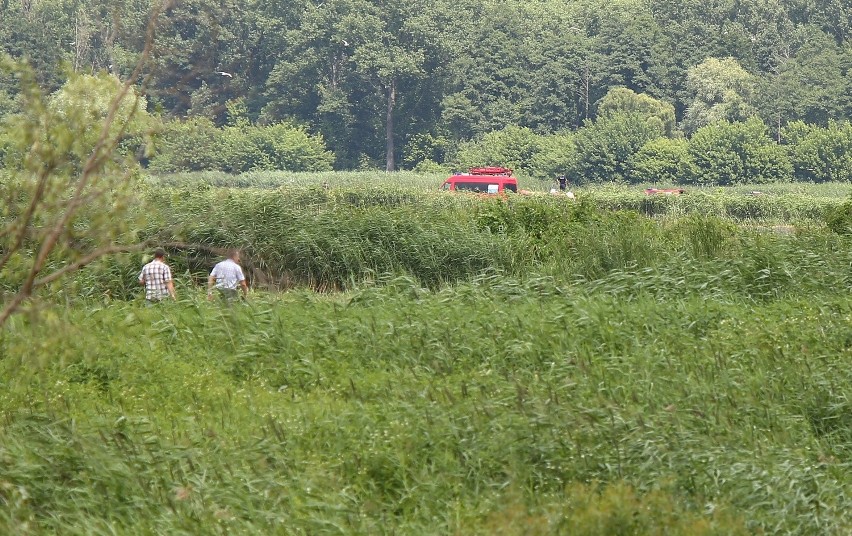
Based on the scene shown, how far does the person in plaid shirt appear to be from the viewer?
15.8 metres

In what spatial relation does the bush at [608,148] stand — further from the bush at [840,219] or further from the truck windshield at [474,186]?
the bush at [840,219]

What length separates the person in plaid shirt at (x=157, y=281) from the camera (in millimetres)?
15773

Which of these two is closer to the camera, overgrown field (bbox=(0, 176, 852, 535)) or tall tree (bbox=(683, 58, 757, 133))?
overgrown field (bbox=(0, 176, 852, 535))

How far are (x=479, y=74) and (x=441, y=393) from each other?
259 feet

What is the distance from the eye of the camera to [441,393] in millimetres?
10938

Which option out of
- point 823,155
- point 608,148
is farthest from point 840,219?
point 823,155

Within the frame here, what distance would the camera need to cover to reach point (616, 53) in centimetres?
8700

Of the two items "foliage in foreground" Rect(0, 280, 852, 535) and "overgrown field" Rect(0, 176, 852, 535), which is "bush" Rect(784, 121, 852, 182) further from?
"foliage in foreground" Rect(0, 280, 852, 535)

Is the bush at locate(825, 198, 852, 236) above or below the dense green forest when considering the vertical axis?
above

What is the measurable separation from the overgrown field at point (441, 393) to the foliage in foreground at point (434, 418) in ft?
0.09

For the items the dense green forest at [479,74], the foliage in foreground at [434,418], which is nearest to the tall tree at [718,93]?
the dense green forest at [479,74]

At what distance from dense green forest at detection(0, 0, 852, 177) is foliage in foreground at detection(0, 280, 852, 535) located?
63651 millimetres

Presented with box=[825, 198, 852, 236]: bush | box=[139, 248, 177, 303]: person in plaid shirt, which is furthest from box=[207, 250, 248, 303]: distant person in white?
box=[825, 198, 852, 236]: bush

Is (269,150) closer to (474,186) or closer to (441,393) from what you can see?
(474,186)
